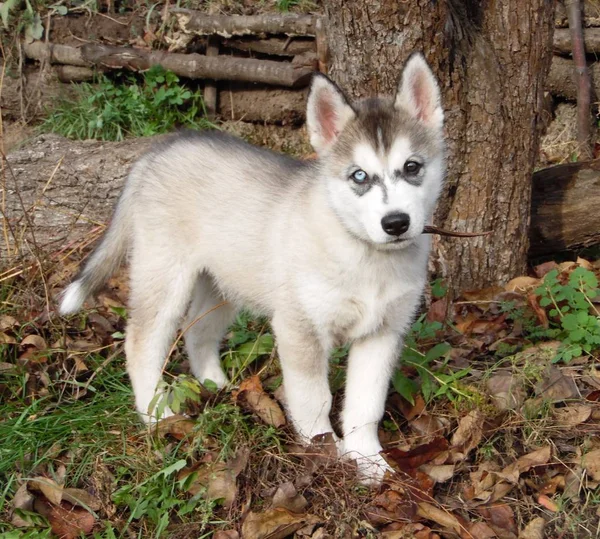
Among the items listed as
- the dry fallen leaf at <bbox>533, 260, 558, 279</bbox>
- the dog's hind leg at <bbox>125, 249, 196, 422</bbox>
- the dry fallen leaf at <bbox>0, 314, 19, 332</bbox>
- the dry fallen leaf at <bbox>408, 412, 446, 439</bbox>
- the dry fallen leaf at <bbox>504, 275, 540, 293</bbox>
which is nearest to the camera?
the dry fallen leaf at <bbox>408, 412, 446, 439</bbox>

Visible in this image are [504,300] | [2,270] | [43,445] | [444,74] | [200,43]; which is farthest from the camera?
[200,43]

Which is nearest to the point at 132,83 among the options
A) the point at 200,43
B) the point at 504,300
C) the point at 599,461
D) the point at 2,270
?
the point at 200,43

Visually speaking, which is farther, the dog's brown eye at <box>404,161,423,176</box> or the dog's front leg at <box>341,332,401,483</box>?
the dog's front leg at <box>341,332,401,483</box>

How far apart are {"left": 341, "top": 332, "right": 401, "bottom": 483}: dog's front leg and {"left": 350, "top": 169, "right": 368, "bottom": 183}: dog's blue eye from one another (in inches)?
28.0

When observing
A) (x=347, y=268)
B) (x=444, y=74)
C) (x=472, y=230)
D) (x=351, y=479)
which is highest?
(x=444, y=74)

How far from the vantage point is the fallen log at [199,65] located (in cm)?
667

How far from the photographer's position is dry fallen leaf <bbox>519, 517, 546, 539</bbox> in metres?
3.09

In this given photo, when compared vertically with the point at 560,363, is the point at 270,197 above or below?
above

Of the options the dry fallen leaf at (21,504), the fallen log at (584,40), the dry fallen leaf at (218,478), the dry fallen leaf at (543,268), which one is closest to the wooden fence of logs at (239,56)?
the fallen log at (584,40)

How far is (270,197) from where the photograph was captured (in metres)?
3.74

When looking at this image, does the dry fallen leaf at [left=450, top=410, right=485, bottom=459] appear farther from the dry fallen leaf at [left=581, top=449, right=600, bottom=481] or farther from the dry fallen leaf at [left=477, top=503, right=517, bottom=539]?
the dry fallen leaf at [left=581, top=449, right=600, bottom=481]

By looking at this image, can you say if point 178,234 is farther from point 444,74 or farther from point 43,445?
point 444,74

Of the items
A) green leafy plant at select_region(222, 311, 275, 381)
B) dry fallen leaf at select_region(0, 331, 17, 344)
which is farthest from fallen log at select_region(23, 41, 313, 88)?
dry fallen leaf at select_region(0, 331, 17, 344)

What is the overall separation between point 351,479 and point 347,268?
0.89 metres
